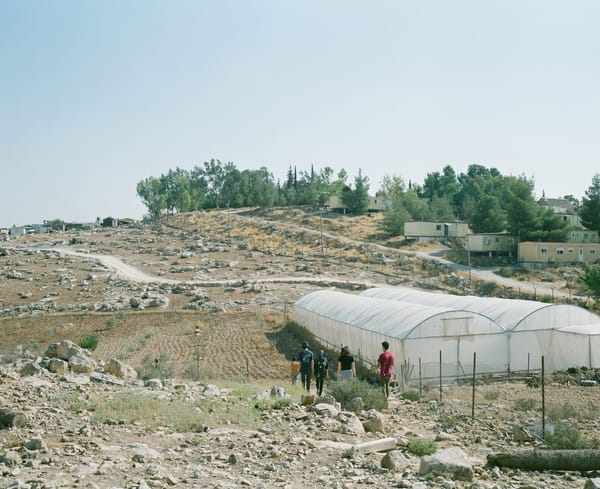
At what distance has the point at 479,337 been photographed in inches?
1041

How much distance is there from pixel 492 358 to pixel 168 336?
2113 cm

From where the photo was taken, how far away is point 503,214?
84688mm

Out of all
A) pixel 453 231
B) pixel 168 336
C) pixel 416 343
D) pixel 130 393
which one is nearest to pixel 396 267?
pixel 453 231

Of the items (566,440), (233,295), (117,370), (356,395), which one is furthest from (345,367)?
(233,295)

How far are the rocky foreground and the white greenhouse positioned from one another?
7.36 metres

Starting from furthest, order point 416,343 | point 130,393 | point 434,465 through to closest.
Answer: point 416,343
point 130,393
point 434,465

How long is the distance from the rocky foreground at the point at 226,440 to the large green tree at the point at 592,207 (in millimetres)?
67681

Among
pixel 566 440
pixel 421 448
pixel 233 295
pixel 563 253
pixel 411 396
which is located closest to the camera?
pixel 421 448

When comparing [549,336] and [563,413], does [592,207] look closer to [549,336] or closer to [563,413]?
[549,336]

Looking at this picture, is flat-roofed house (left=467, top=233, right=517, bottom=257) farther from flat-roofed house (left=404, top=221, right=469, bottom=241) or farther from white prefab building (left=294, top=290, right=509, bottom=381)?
white prefab building (left=294, top=290, right=509, bottom=381)

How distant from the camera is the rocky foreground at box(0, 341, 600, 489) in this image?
990 cm

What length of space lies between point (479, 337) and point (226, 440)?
16667 mm

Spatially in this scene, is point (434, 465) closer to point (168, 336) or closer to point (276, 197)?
point (168, 336)

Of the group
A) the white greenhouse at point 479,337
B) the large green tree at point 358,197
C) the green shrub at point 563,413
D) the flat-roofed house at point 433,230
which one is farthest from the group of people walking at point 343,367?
the large green tree at point 358,197
